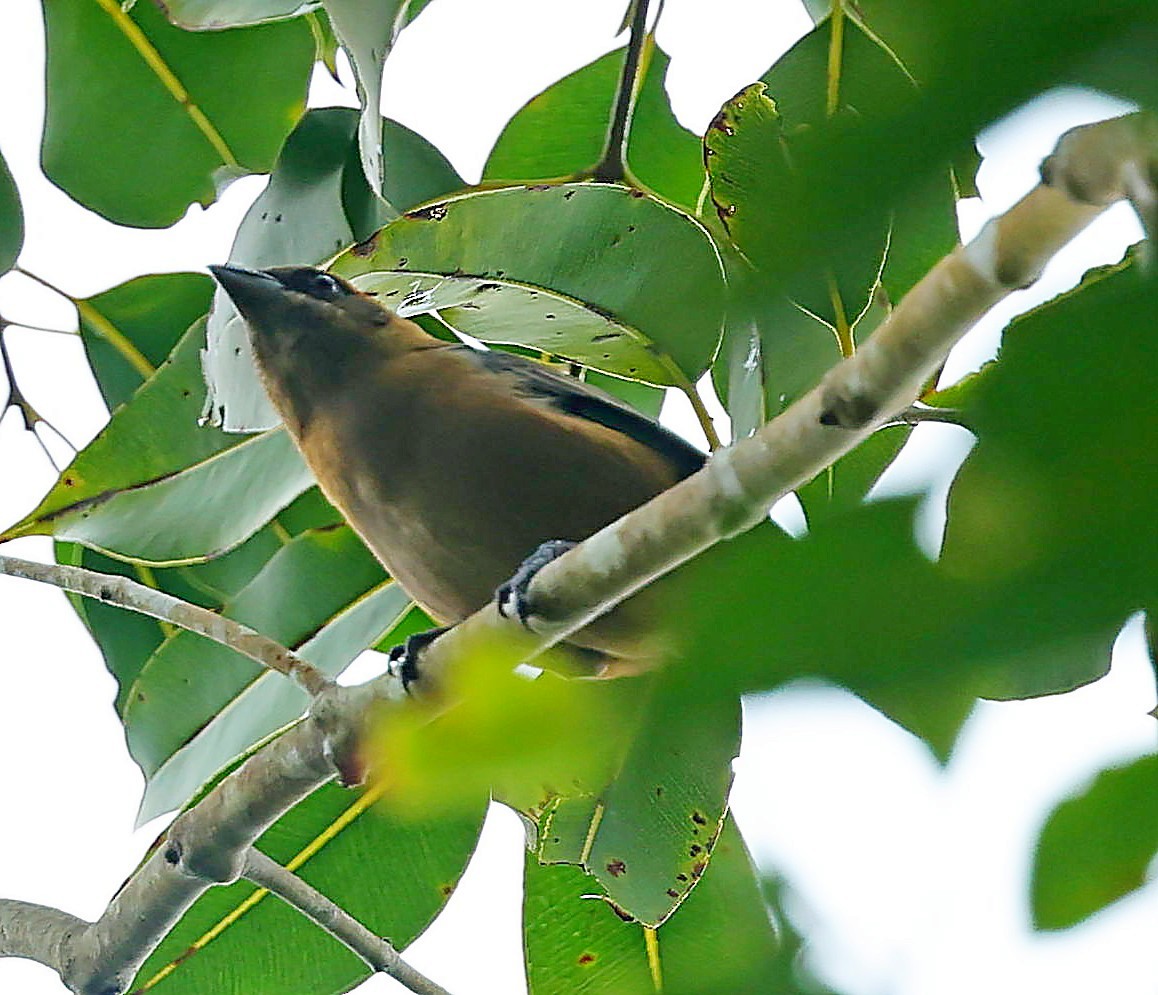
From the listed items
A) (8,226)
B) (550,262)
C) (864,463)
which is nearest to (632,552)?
(864,463)

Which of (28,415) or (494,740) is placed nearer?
(494,740)

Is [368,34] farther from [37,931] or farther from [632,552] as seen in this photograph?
[37,931]

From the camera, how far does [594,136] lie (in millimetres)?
2078

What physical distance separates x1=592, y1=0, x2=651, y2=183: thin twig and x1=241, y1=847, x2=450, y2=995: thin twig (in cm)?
85

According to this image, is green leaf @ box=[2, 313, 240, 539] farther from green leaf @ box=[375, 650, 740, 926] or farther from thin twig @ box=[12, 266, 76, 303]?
green leaf @ box=[375, 650, 740, 926]

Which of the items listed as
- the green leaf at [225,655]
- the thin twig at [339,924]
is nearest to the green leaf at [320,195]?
the green leaf at [225,655]

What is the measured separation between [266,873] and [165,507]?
57 centimetres

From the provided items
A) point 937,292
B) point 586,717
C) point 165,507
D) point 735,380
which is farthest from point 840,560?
point 165,507

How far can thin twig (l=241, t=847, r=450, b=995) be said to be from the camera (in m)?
1.63

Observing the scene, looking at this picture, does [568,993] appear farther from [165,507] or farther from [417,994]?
[165,507]

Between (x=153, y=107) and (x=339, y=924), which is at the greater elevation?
(x=153, y=107)

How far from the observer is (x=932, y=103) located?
258 mm

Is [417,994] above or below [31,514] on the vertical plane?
below

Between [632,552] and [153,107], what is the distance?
1.57 metres
